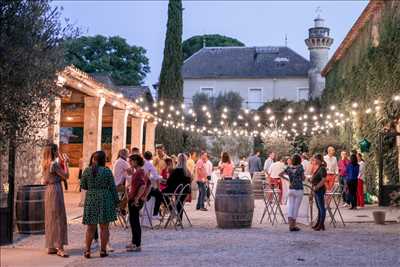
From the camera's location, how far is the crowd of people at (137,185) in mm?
7457

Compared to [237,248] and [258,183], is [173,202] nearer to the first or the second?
[237,248]

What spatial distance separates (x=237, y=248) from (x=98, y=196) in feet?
7.59

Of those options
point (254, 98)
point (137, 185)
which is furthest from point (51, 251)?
point (254, 98)

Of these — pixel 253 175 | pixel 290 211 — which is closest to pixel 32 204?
pixel 290 211

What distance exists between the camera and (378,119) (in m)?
16.6

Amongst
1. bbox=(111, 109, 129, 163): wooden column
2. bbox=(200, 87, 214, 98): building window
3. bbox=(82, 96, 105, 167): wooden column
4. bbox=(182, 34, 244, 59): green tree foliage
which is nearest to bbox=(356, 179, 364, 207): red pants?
bbox=(82, 96, 105, 167): wooden column

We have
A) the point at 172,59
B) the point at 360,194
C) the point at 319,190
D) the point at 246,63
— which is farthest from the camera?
the point at 246,63

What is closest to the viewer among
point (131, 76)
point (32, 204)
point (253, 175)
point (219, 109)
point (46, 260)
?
point (46, 260)

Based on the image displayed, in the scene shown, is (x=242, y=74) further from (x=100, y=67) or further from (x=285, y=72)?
(x=100, y=67)

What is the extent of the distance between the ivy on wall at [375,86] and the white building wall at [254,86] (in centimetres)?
2256

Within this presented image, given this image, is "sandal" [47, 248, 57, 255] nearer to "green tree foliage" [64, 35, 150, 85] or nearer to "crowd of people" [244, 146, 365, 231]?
"crowd of people" [244, 146, 365, 231]

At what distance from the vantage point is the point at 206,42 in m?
60.1

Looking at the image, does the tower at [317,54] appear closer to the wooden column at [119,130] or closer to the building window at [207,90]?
the building window at [207,90]

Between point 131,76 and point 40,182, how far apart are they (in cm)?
3875
